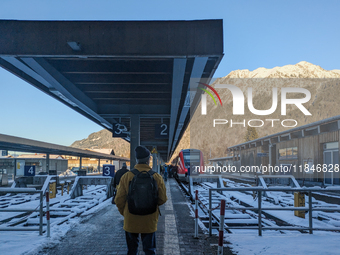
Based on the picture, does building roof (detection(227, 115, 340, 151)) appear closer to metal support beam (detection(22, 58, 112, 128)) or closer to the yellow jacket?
metal support beam (detection(22, 58, 112, 128))

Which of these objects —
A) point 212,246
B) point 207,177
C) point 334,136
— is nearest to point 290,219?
point 212,246

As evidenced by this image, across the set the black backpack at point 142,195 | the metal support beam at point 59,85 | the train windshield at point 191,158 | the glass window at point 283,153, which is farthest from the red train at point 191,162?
the black backpack at point 142,195

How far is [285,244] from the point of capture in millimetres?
5664

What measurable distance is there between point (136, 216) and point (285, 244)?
3.54m

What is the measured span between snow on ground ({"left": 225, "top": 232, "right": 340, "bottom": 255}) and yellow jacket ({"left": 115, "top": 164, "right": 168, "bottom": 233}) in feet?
7.70

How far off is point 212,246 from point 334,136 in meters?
17.5

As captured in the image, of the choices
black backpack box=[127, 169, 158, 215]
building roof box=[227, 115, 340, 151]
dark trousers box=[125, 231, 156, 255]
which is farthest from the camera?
building roof box=[227, 115, 340, 151]

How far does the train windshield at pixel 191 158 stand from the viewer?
27375 mm

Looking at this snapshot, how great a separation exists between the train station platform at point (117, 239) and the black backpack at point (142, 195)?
6.44 ft

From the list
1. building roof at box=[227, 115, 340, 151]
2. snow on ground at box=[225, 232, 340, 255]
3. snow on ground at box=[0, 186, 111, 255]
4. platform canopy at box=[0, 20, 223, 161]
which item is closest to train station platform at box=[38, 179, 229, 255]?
snow on ground at box=[0, 186, 111, 255]

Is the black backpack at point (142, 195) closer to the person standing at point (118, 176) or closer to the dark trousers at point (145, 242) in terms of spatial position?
the dark trousers at point (145, 242)

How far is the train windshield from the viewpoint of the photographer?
27.4m

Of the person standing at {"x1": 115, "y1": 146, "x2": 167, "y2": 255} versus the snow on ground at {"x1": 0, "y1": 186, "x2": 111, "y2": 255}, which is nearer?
the person standing at {"x1": 115, "y1": 146, "x2": 167, "y2": 255}

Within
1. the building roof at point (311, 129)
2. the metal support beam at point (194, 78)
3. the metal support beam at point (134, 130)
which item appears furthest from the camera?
the building roof at point (311, 129)
